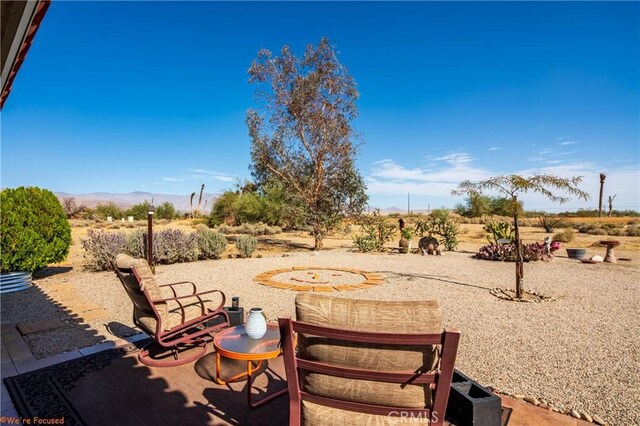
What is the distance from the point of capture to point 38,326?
4.64 m

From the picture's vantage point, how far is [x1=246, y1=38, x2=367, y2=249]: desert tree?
1455 centimetres

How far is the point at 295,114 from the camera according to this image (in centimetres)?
1470

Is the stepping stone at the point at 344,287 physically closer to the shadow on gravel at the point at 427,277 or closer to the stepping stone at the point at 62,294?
the shadow on gravel at the point at 427,277

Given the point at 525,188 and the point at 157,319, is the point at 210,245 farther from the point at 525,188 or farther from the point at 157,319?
the point at 525,188

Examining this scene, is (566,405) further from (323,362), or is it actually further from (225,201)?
(225,201)

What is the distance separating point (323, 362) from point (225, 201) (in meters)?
28.4

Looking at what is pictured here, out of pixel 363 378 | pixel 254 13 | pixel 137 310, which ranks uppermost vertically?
pixel 254 13

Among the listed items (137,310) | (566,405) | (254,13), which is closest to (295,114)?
(254,13)

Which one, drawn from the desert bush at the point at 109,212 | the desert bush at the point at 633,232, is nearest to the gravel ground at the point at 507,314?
the desert bush at the point at 633,232

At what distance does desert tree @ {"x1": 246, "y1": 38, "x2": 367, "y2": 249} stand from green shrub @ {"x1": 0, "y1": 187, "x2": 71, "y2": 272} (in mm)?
8231

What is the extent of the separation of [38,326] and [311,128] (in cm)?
1182

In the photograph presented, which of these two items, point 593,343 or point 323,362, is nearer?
point 323,362

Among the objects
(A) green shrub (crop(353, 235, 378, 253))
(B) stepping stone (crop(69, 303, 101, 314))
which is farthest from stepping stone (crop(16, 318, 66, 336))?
(A) green shrub (crop(353, 235, 378, 253))

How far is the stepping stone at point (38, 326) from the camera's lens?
4457 millimetres
